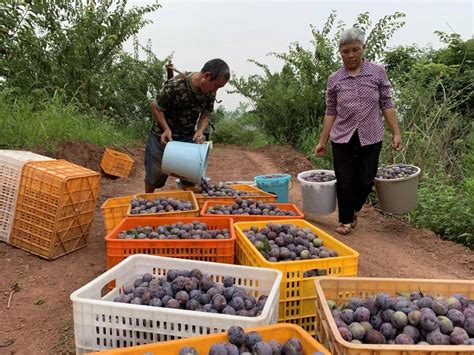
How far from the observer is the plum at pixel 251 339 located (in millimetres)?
1451

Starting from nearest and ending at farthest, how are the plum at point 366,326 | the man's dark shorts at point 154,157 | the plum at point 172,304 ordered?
the plum at point 366,326 → the plum at point 172,304 → the man's dark shorts at point 154,157

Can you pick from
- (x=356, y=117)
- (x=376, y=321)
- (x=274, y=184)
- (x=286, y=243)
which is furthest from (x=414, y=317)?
(x=274, y=184)

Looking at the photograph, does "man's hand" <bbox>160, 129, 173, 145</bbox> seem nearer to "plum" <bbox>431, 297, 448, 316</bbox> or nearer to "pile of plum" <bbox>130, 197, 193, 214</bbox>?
"pile of plum" <bbox>130, 197, 193, 214</bbox>

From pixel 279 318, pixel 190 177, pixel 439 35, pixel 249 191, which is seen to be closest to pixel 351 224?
pixel 249 191

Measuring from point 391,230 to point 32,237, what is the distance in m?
3.28

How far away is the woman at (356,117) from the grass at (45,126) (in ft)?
11.8

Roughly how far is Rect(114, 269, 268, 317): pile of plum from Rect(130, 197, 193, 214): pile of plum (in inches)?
51.8

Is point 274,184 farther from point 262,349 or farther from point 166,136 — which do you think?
point 262,349

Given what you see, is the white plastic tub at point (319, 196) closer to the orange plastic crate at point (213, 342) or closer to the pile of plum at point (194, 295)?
the pile of plum at point (194, 295)

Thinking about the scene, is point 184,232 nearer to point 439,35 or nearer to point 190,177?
point 190,177

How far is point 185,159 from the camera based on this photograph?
3594 millimetres

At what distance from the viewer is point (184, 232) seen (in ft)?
8.68

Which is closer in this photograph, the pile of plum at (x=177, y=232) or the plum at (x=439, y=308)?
the plum at (x=439, y=308)

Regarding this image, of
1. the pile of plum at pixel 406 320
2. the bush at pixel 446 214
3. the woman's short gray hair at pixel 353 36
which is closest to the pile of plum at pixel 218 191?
the woman's short gray hair at pixel 353 36
